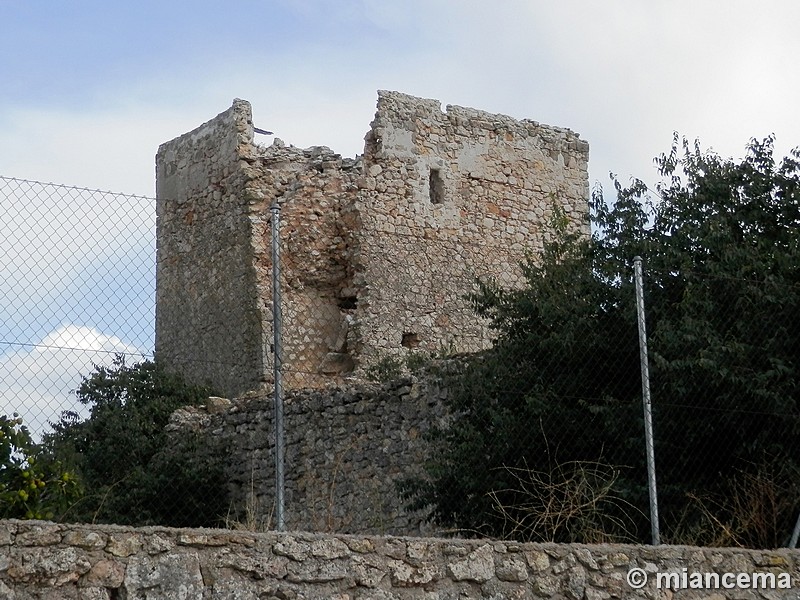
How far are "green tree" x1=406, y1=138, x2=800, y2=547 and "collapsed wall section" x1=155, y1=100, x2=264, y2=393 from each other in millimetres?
5667

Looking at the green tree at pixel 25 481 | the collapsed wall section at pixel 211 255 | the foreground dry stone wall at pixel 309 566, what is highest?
the collapsed wall section at pixel 211 255

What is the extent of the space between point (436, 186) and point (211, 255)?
303 cm

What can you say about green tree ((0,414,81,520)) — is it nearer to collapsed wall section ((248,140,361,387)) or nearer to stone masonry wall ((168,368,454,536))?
stone masonry wall ((168,368,454,536))

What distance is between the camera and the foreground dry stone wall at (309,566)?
5762 millimetres

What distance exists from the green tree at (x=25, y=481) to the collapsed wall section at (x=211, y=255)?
7.09 metres

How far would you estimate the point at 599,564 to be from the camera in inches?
281

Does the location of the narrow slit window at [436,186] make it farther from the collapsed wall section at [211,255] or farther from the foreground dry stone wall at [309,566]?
the foreground dry stone wall at [309,566]

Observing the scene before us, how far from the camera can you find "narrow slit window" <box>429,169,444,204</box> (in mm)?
17281

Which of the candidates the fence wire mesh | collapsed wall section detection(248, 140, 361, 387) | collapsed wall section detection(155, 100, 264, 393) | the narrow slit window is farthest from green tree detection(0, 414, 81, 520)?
the narrow slit window

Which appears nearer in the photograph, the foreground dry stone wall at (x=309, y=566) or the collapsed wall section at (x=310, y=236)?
the foreground dry stone wall at (x=309, y=566)

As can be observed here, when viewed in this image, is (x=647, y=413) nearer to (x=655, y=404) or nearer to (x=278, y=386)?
(x=655, y=404)

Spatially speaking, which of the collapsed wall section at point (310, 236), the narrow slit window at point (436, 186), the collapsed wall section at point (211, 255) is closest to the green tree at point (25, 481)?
the collapsed wall section at point (211, 255)

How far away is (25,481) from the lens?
6.97 meters

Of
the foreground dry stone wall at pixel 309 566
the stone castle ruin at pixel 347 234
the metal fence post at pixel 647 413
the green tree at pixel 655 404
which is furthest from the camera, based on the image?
the stone castle ruin at pixel 347 234
